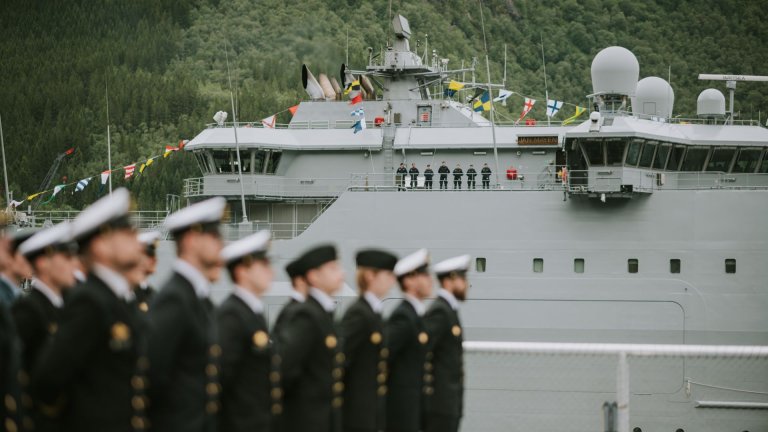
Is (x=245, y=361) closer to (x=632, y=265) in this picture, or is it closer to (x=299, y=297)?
(x=299, y=297)

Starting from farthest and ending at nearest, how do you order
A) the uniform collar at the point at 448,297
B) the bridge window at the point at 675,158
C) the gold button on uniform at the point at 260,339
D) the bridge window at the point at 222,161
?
the bridge window at the point at 222,161
the bridge window at the point at 675,158
the uniform collar at the point at 448,297
the gold button on uniform at the point at 260,339

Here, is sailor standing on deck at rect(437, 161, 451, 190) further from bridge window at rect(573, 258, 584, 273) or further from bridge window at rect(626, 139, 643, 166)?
bridge window at rect(626, 139, 643, 166)

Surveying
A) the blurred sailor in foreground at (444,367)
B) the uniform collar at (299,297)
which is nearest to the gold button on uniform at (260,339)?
the uniform collar at (299,297)

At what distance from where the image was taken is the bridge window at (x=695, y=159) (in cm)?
Result: 2683

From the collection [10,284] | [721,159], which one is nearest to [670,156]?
[721,159]

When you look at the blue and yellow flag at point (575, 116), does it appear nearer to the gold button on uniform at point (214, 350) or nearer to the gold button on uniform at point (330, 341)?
the gold button on uniform at point (330, 341)

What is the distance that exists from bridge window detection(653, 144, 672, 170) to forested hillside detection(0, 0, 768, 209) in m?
38.4

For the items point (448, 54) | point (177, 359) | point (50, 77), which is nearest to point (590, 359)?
point (177, 359)

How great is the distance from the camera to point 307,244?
86.0 ft

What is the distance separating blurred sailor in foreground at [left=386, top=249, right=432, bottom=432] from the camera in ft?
27.7

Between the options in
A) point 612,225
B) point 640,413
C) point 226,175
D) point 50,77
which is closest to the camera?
point 640,413

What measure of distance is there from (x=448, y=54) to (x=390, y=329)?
6431cm

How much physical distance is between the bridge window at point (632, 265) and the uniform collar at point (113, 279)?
68.1 ft

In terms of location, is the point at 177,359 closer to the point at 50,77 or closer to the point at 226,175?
the point at 226,175
